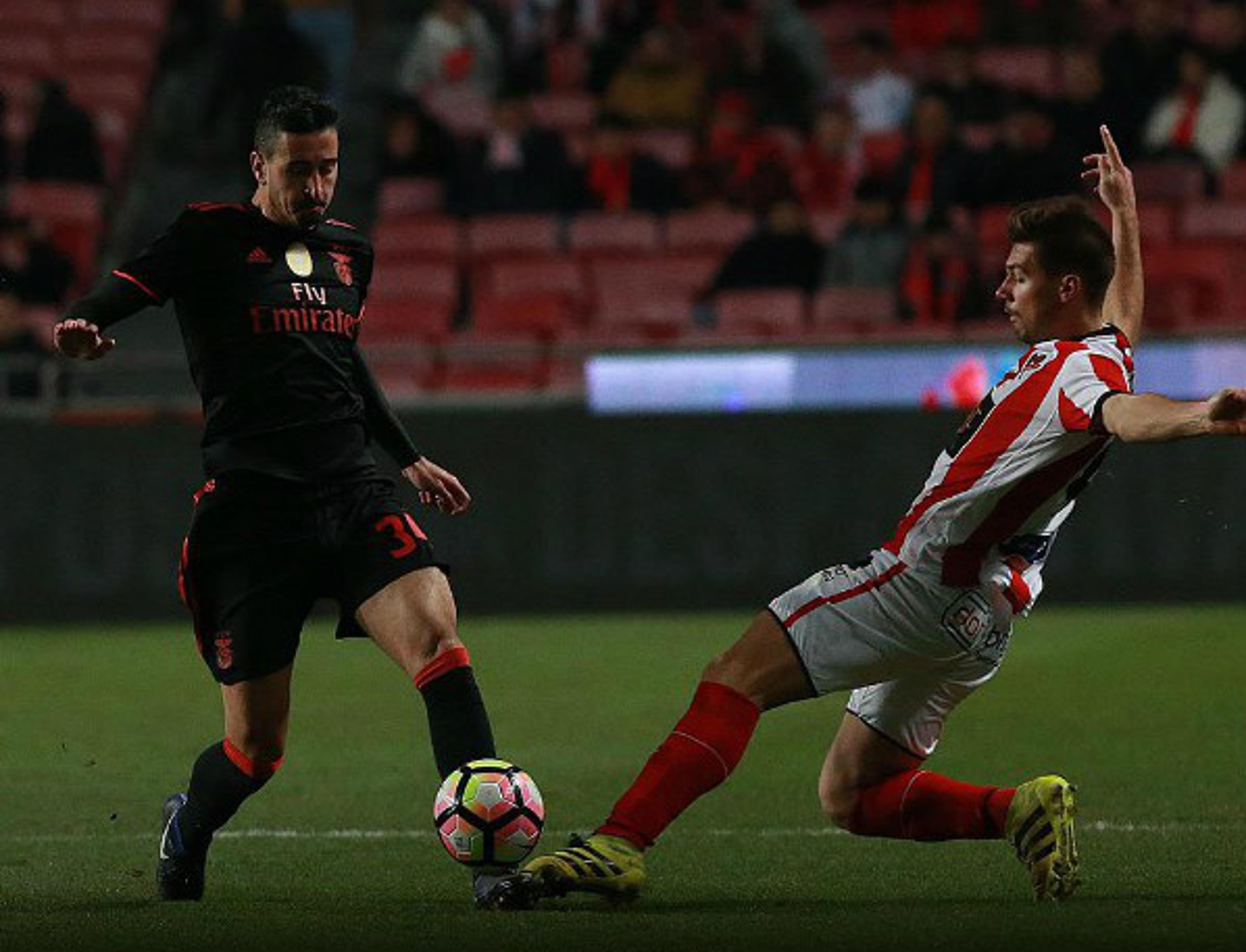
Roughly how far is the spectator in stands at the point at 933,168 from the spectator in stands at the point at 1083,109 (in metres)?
0.67

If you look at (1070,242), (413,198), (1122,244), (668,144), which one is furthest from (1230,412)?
(413,198)

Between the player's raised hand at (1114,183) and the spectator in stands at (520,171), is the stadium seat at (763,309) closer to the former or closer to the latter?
the spectator in stands at (520,171)

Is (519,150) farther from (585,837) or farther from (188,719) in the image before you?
(585,837)

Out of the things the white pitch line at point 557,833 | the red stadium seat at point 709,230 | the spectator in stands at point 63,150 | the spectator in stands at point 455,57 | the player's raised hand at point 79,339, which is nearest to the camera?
the player's raised hand at point 79,339

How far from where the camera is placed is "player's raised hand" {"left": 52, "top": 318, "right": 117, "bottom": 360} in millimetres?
6277

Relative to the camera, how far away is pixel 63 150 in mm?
19188

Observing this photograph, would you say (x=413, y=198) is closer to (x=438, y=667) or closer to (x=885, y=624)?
(x=438, y=667)

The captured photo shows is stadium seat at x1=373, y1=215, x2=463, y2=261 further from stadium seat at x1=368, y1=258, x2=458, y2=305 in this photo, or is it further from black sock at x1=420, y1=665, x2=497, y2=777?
black sock at x1=420, y1=665, x2=497, y2=777

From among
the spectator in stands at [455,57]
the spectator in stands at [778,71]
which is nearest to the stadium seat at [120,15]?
the spectator in stands at [455,57]

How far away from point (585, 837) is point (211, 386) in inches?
59.0

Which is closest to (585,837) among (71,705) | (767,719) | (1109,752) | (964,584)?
(964,584)

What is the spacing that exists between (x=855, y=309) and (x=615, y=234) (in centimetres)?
219

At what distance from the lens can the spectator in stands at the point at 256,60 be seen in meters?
19.3

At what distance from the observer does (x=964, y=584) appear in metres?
6.26
